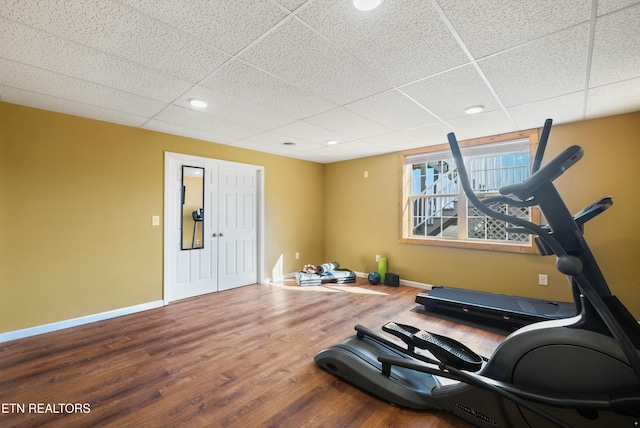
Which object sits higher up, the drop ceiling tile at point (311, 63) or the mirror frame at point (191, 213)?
the drop ceiling tile at point (311, 63)

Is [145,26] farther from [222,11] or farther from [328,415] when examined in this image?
[328,415]

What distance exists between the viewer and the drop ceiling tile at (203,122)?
295 centimetres

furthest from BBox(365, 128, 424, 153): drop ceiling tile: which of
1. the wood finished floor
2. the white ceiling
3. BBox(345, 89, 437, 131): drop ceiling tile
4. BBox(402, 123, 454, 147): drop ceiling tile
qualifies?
the wood finished floor

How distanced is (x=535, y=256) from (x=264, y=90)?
3.84 m

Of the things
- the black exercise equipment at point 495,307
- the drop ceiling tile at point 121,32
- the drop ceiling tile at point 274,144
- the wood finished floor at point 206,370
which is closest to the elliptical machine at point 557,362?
the wood finished floor at point 206,370

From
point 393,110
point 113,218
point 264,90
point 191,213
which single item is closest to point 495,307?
point 393,110

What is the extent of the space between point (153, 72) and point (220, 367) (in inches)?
96.1

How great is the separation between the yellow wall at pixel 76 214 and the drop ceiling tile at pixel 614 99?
4748 mm

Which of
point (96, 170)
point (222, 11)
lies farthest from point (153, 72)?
point (96, 170)

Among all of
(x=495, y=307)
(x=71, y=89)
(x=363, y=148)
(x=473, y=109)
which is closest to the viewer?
(x=71, y=89)

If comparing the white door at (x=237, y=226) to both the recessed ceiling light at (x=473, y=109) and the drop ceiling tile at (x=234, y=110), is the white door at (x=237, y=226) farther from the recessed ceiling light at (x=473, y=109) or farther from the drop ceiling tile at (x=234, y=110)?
the recessed ceiling light at (x=473, y=109)

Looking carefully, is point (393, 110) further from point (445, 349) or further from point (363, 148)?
point (445, 349)

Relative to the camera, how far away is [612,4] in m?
1.44

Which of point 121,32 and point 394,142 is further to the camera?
point 394,142
